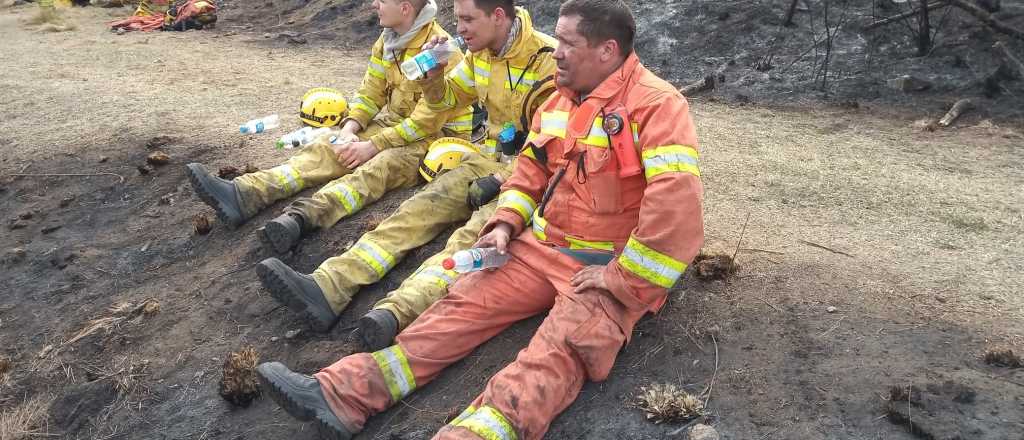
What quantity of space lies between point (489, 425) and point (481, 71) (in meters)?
2.50

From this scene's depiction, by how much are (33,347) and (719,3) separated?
7748mm

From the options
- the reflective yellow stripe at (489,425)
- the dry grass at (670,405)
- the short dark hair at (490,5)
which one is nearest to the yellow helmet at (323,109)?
the short dark hair at (490,5)

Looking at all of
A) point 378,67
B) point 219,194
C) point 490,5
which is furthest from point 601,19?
point 219,194

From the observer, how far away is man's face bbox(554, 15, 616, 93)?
3.58 metres

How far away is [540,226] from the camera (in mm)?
3838

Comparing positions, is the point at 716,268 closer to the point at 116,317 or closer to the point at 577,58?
the point at 577,58

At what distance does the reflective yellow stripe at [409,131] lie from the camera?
5.64 m

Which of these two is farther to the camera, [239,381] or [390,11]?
[390,11]

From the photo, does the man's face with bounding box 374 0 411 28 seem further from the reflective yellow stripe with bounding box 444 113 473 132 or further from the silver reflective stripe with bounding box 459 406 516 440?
the silver reflective stripe with bounding box 459 406 516 440

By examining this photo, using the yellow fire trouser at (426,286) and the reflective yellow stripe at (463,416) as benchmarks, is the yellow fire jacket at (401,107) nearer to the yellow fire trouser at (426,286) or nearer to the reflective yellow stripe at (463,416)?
the yellow fire trouser at (426,286)

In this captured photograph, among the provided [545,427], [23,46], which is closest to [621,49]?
[545,427]

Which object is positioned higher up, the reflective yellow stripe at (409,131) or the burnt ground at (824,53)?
the reflective yellow stripe at (409,131)

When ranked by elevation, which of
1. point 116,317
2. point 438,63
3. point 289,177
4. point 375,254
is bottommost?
point 116,317

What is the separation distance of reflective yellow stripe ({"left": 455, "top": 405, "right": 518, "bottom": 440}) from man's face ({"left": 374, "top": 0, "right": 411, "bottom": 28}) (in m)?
3.26
